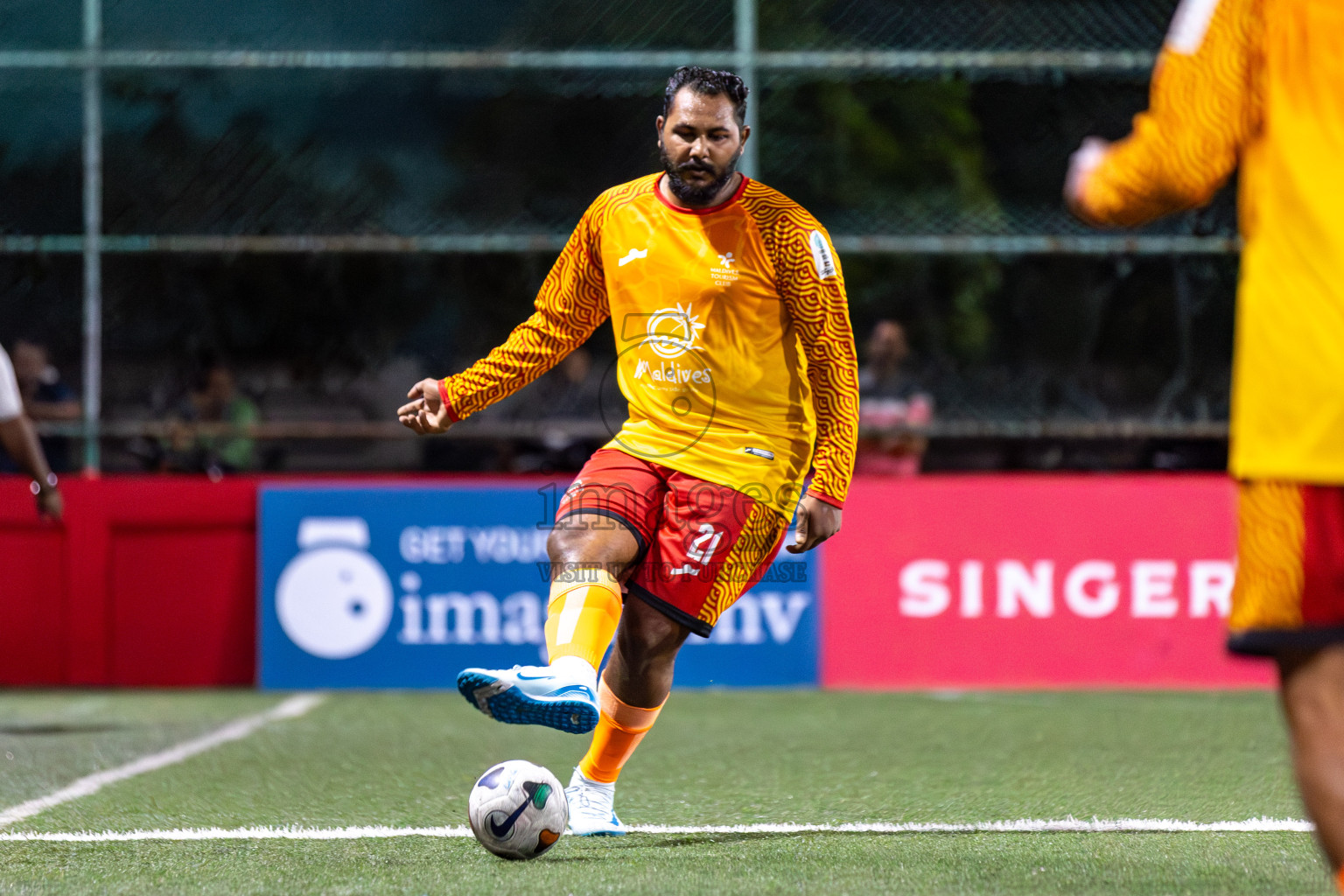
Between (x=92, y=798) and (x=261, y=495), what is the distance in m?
4.01

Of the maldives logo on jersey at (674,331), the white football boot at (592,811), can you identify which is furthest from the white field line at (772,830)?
the maldives logo on jersey at (674,331)

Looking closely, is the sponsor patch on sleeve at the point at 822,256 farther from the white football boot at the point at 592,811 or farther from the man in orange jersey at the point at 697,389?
the white football boot at the point at 592,811

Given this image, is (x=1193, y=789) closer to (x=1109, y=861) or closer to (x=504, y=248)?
(x=1109, y=861)

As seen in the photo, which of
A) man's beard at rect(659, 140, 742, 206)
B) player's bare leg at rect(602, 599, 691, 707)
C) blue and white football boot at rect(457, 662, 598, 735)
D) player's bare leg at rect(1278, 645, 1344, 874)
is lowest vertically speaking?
player's bare leg at rect(602, 599, 691, 707)

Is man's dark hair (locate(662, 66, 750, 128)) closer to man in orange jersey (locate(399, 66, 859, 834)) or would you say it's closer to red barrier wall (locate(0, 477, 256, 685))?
man in orange jersey (locate(399, 66, 859, 834))

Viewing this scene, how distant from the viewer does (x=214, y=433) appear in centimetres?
1017

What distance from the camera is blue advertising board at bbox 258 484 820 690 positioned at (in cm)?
928

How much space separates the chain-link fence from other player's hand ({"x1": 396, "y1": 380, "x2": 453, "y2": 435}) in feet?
18.1

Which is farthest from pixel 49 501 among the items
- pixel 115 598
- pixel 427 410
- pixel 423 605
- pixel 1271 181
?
pixel 1271 181

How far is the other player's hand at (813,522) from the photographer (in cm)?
452

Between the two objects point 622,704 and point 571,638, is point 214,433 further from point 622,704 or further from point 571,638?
point 571,638

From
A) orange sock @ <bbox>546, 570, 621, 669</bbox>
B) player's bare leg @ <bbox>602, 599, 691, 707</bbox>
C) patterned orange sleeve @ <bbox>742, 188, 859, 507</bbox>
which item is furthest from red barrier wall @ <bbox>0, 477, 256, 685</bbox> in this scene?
patterned orange sleeve @ <bbox>742, 188, 859, 507</bbox>

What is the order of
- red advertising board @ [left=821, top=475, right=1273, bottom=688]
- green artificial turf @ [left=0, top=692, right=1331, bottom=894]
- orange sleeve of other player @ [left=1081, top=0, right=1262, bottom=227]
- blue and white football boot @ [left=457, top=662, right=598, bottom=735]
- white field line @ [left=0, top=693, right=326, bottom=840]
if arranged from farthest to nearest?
red advertising board @ [left=821, top=475, right=1273, bottom=688] → white field line @ [left=0, top=693, right=326, bottom=840] → green artificial turf @ [left=0, top=692, right=1331, bottom=894] → blue and white football boot @ [left=457, top=662, right=598, bottom=735] → orange sleeve of other player @ [left=1081, top=0, right=1262, bottom=227]

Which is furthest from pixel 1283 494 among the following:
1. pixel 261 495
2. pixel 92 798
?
pixel 261 495
